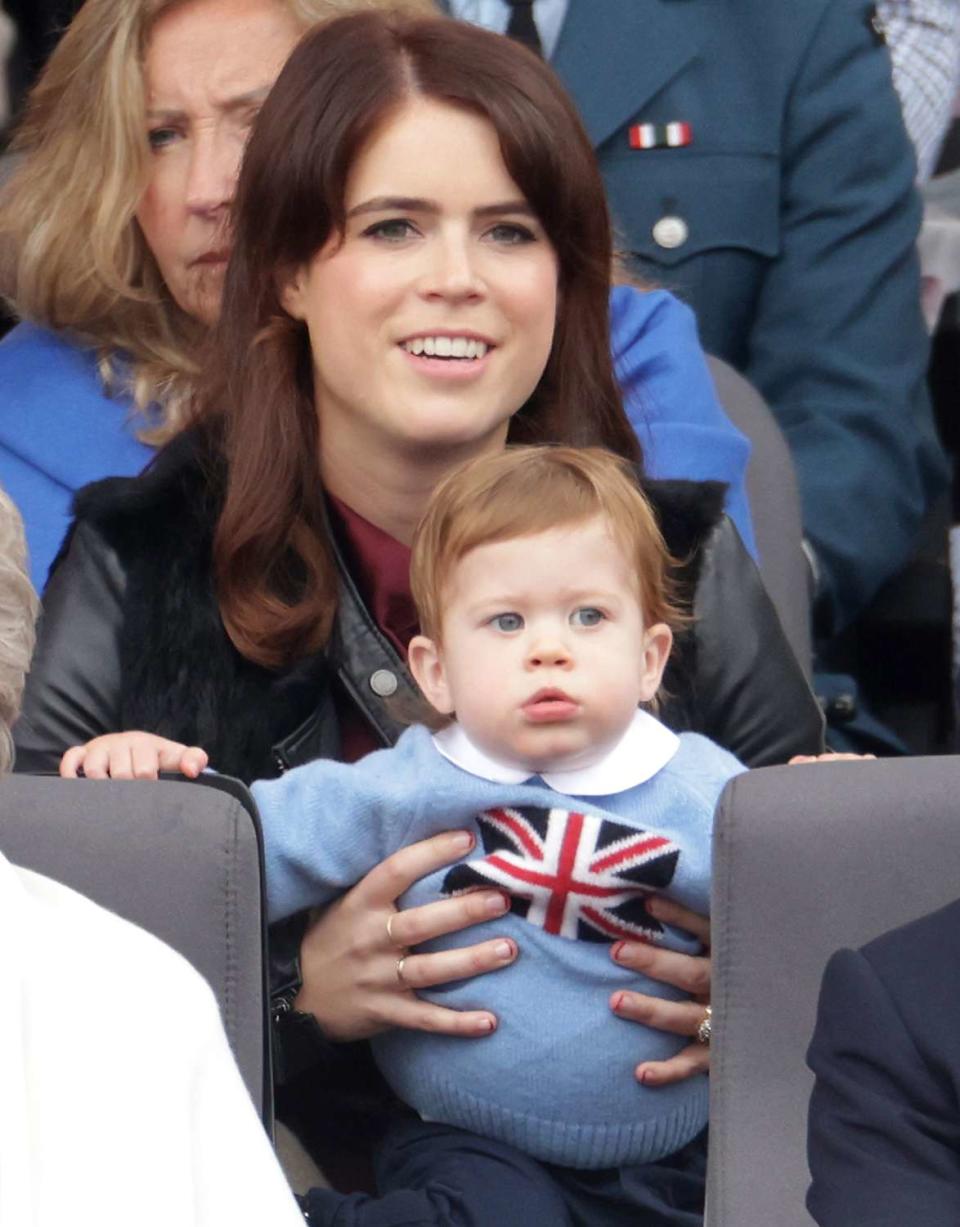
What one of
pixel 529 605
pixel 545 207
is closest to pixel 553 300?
pixel 545 207


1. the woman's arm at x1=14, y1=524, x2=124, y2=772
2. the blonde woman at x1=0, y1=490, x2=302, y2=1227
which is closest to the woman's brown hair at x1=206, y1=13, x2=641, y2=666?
the woman's arm at x1=14, y1=524, x2=124, y2=772

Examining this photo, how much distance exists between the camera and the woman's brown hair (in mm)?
2312

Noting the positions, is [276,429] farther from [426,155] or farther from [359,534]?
[426,155]

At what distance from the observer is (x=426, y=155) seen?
2.30m

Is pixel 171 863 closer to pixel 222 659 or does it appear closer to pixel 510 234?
pixel 222 659

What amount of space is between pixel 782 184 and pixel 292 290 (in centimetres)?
97

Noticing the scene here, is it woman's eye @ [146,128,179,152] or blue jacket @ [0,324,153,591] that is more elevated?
woman's eye @ [146,128,179,152]

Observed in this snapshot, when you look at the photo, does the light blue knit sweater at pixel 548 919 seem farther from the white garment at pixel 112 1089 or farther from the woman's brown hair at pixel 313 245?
the white garment at pixel 112 1089

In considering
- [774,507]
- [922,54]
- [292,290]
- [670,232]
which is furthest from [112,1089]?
[922,54]

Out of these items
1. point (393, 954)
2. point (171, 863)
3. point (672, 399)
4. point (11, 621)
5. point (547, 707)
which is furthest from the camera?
point (672, 399)

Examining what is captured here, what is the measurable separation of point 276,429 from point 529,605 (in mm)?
471

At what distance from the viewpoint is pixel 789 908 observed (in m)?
1.87

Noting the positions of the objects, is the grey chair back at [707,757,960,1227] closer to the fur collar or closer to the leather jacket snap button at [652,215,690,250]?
the fur collar

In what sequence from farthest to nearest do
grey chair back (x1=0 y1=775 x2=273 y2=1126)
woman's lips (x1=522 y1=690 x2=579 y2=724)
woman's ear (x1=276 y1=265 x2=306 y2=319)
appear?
woman's ear (x1=276 y1=265 x2=306 y2=319) < woman's lips (x1=522 y1=690 x2=579 y2=724) < grey chair back (x1=0 y1=775 x2=273 y2=1126)
